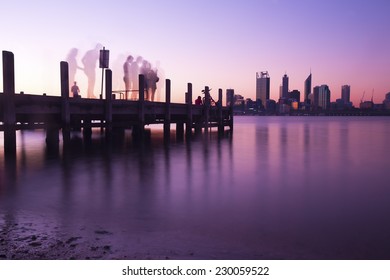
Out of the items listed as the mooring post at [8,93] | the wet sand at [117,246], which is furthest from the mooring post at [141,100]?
the wet sand at [117,246]

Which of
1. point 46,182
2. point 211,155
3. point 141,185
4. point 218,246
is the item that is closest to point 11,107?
point 46,182

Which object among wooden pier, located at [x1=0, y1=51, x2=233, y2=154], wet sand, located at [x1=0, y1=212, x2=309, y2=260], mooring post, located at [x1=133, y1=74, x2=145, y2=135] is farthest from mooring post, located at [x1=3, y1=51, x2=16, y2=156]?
mooring post, located at [x1=133, y1=74, x2=145, y2=135]

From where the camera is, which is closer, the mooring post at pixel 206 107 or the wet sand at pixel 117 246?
the wet sand at pixel 117 246

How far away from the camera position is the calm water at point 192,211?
487cm

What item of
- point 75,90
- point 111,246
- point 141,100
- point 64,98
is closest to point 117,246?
point 111,246

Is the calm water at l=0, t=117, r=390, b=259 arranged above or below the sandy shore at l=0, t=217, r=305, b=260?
below

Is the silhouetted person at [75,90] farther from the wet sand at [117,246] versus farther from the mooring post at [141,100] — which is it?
the wet sand at [117,246]

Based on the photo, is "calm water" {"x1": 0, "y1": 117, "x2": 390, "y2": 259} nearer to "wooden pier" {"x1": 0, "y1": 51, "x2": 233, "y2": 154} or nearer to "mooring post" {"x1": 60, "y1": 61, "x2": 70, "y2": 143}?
"wooden pier" {"x1": 0, "y1": 51, "x2": 233, "y2": 154}

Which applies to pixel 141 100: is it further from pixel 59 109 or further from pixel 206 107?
pixel 206 107

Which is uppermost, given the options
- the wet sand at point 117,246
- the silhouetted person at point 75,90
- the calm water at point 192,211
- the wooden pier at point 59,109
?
the silhouetted person at point 75,90

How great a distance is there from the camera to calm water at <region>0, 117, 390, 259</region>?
16.0 feet

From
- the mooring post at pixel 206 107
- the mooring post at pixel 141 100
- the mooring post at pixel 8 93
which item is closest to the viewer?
the mooring post at pixel 8 93

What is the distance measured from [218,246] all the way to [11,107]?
36.7 feet

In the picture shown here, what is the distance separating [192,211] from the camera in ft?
22.6
